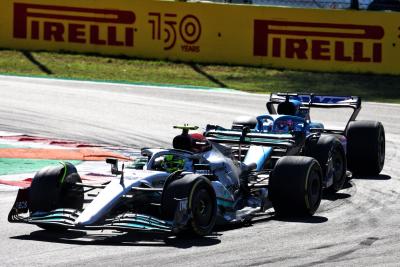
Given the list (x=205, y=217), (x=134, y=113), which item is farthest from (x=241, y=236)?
(x=134, y=113)

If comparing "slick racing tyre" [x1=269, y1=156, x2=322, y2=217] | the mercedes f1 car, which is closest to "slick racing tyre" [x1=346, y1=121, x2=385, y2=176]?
the mercedes f1 car

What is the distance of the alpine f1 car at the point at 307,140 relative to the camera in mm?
13578

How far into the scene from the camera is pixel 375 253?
1029 centimetres

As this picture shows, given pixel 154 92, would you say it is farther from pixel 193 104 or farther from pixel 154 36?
pixel 154 36

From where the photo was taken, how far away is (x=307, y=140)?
14.0m

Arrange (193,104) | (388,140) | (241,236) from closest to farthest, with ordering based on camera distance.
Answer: (241,236), (388,140), (193,104)

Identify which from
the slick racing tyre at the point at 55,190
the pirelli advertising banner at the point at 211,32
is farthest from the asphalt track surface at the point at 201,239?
the pirelli advertising banner at the point at 211,32

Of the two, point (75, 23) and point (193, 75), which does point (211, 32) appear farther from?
point (75, 23)

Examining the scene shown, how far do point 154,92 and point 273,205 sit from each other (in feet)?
42.9

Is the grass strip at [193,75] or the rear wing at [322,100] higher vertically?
the grass strip at [193,75]

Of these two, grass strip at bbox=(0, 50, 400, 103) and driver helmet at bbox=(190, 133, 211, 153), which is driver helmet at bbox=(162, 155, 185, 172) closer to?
driver helmet at bbox=(190, 133, 211, 153)

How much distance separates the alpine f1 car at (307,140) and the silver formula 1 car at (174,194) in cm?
34

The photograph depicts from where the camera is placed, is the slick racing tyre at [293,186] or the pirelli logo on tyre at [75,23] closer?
the slick racing tyre at [293,186]

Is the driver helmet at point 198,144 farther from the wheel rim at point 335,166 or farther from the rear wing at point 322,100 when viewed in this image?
the rear wing at point 322,100
